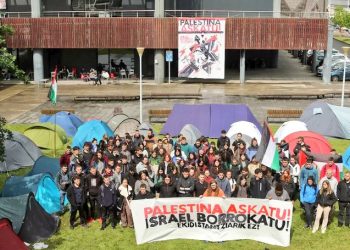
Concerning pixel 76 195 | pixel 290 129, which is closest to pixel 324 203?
pixel 76 195

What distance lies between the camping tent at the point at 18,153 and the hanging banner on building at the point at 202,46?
70.6ft

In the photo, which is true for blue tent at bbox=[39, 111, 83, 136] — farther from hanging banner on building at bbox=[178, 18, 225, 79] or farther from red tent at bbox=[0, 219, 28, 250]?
hanging banner on building at bbox=[178, 18, 225, 79]

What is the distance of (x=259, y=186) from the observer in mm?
13492

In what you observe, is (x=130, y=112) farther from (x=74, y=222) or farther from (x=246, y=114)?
(x=74, y=222)

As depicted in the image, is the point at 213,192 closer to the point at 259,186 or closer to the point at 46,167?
the point at 259,186

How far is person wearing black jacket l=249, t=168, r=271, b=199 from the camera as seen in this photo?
44.3 ft

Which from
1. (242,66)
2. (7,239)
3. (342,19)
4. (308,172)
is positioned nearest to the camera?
(7,239)

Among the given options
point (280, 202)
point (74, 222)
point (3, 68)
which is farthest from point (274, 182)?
point (3, 68)

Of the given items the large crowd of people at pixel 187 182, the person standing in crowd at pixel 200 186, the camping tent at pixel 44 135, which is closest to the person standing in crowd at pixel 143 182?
the large crowd of people at pixel 187 182

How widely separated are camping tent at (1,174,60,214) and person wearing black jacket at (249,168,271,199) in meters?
5.39

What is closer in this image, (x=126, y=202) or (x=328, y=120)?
(x=126, y=202)

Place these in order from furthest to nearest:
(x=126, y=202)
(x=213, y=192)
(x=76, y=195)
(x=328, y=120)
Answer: (x=328, y=120) → (x=126, y=202) → (x=76, y=195) → (x=213, y=192)

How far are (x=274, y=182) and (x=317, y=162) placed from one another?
7.45ft

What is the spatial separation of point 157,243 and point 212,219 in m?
1.47
